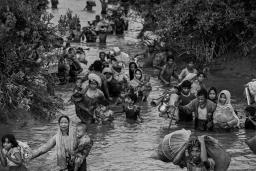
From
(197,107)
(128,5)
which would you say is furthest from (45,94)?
(128,5)

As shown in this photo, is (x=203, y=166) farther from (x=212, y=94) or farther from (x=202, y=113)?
(x=212, y=94)

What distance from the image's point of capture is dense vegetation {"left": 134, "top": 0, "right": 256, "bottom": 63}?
20547 millimetres

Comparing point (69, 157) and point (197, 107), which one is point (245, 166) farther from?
point (69, 157)

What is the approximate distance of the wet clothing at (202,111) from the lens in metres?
13.9

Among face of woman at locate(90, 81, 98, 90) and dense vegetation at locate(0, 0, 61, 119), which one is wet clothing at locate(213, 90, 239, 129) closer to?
face of woman at locate(90, 81, 98, 90)

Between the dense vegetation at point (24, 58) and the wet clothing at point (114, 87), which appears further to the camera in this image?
the wet clothing at point (114, 87)

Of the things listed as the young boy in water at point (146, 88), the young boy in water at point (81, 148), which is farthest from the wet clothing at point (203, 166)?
the young boy in water at point (146, 88)

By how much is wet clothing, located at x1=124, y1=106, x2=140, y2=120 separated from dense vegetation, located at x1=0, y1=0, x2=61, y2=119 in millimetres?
1539

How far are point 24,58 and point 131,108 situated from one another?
2.71 m

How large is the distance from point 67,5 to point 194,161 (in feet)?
102

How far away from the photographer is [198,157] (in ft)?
30.5

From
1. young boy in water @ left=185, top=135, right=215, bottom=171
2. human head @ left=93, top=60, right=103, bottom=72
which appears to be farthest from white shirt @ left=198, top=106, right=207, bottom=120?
young boy in water @ left=185, top=135, right=215, bottom=171

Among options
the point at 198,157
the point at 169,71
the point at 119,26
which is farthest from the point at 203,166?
the point at 119,26

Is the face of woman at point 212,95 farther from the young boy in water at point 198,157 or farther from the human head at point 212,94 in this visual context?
the young boy in water at point 198,157
